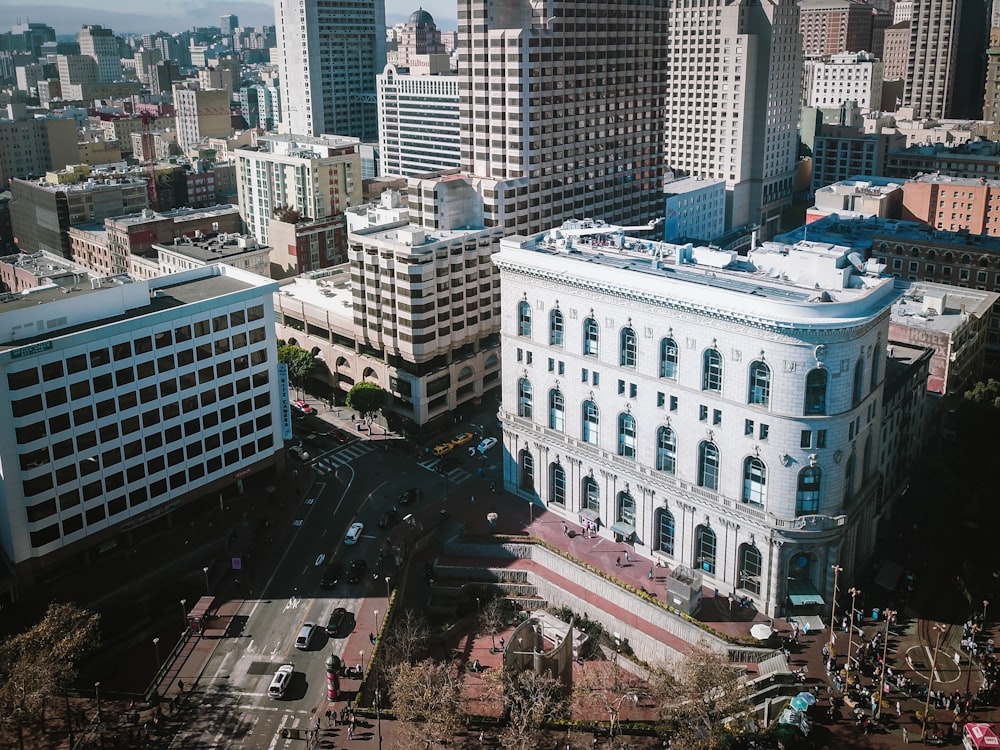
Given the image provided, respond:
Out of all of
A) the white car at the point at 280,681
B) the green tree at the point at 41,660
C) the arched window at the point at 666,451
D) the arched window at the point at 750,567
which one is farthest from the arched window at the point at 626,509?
the green tree at the point at 41,660

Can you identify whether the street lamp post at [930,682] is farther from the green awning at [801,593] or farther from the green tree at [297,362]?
the green tree at [297,362]

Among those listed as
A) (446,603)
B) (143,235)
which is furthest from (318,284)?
(446,603)

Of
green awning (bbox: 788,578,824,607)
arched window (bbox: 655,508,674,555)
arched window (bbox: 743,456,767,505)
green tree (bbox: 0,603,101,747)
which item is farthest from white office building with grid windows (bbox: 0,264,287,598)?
green awning (bbox: 788,578,824,607)

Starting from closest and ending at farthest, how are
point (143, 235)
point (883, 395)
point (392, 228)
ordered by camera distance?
1. point (883, 395)
2. point (392, 228)
3. point (143, 235)

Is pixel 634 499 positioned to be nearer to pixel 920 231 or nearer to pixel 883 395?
pixel 883 395

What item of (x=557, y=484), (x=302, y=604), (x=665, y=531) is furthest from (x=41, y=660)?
(x=665, y=531)

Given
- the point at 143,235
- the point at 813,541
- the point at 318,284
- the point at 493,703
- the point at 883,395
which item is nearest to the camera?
the point at 493,703

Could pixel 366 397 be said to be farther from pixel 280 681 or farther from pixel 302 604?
pixel 280 681
